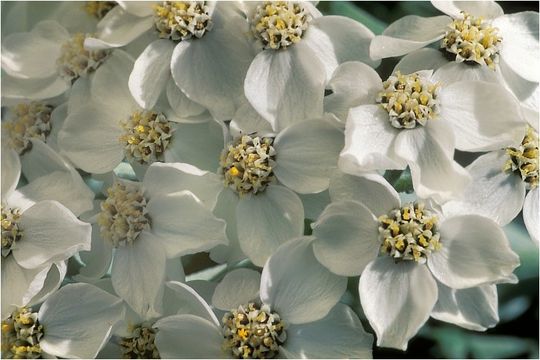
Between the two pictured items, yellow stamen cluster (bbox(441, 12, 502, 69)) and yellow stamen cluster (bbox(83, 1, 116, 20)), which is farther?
yellow stamen cluster (bbox(83, 1, 116, 20))

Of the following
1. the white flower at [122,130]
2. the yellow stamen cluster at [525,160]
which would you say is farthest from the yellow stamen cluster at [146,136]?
the yellow stamen cluster at [525,160]

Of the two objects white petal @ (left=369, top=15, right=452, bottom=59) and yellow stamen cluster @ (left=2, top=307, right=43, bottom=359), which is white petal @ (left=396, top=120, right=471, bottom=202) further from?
yellow stamen cluster @ (left=2, top=307, right=43, bottom=359)

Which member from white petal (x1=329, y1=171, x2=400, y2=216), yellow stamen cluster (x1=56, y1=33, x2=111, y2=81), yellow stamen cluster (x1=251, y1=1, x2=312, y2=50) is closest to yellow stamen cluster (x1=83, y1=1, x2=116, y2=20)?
yellow stamen cluster (x1=56, y1=33, x2=111, y2=81)

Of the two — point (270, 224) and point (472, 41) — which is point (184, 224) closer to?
point (270, 224)

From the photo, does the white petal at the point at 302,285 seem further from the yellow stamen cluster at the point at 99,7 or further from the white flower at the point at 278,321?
the yellow stamen cluster at the point at 99,7

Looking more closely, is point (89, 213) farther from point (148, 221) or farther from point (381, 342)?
point (381, 342)

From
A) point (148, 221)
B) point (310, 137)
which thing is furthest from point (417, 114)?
point (148, 221)

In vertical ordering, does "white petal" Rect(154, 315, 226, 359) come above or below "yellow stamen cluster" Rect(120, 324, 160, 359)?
above
